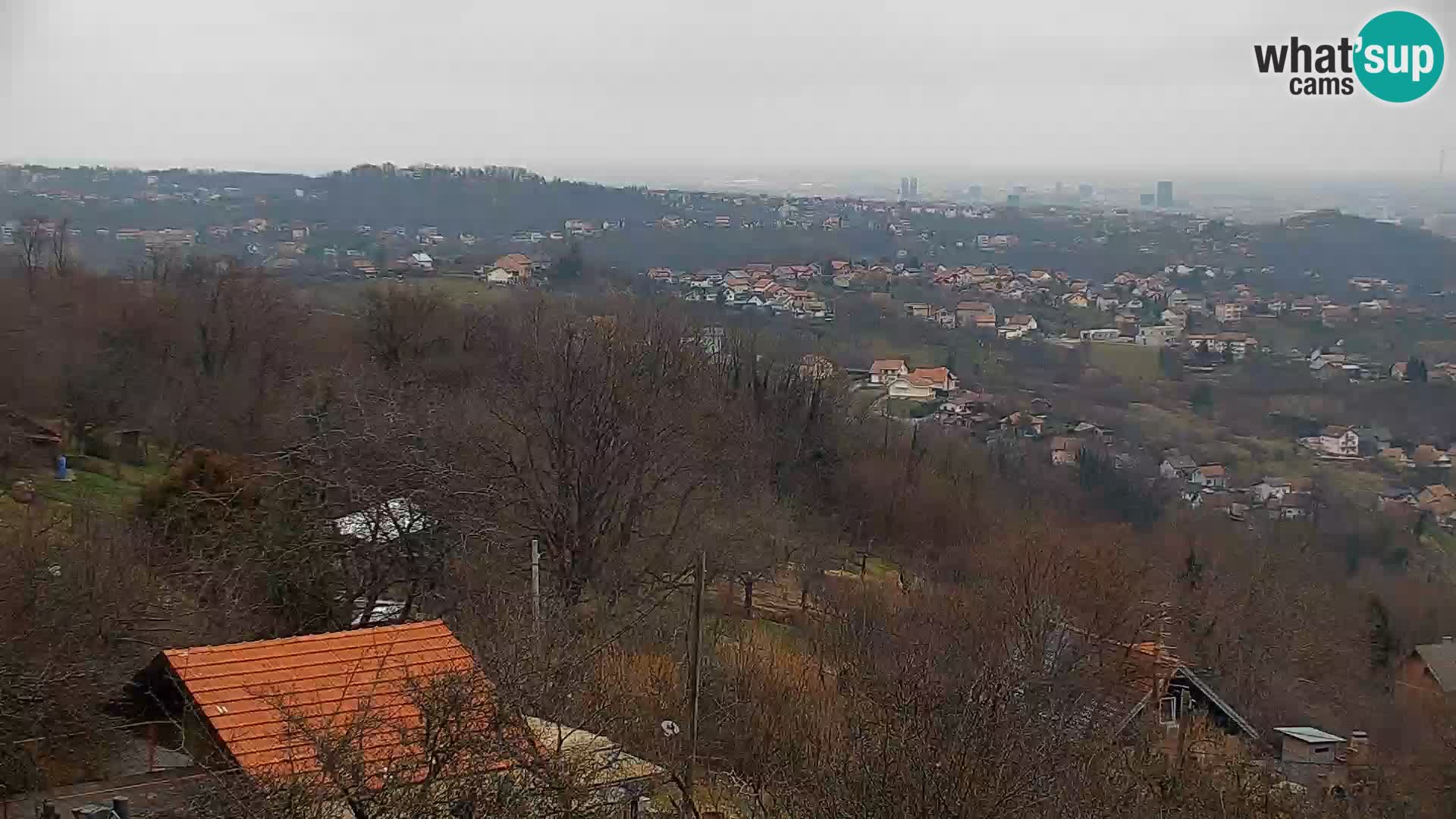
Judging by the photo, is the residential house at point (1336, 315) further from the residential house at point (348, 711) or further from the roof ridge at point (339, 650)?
the residential house at point (348, 711)

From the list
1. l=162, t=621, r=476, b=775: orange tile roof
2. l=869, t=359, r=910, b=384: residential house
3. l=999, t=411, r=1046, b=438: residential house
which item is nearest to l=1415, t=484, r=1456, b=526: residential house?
l=999, t=411, r=1046, b=438: residential house

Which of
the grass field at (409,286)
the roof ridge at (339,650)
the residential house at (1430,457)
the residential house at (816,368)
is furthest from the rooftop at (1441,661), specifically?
the residential house at (1430,457)

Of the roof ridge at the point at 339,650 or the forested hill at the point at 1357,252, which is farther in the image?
the forested hill at the point at 1357,252

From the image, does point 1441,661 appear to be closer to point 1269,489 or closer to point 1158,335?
point 1269,489

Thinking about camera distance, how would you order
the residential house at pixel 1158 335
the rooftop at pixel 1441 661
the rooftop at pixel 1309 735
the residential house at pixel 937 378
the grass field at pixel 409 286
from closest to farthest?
1. the rooftop at pixel 1309 735
2. the rooftop at pixel 1441 661
3. the grass field at pixel 409 286
4. the residential house at pixel 937 378
5. the residential house at pixel 1158 335

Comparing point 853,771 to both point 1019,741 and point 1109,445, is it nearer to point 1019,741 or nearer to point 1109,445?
point 1019,741

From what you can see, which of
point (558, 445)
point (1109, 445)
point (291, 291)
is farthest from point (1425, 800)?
point (1109, 445)

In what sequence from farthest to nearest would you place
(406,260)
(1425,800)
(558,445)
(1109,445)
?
(406,260), (1109,445), (558,445), (1425,800)
